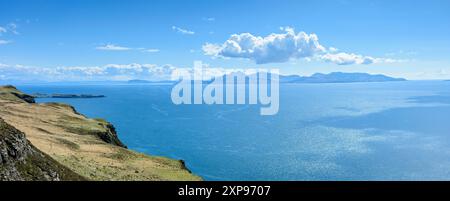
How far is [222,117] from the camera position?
198875 mm

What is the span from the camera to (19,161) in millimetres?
16281

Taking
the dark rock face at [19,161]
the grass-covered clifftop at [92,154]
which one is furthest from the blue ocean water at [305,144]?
the dark rock face at [19,161]

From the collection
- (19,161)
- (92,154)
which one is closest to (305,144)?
(92,154)

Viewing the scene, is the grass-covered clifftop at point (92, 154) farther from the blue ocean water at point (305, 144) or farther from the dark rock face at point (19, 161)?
the blue ocean water at point (305, 144)

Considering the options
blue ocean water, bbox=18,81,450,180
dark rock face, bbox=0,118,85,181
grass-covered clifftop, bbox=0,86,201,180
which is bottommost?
blue ocean water, bbox=18,81,450,180

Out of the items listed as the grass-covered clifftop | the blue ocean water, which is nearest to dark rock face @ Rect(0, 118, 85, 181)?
the grass-covered clifftop

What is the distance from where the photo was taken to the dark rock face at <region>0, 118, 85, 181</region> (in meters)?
14.8

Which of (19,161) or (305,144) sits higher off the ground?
(19,161)

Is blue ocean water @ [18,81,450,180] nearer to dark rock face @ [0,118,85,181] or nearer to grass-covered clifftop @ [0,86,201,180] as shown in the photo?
grass-covered clifftop @ [0,86,201,180]

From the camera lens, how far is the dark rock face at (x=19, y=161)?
14.8 meters

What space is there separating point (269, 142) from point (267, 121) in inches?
2073

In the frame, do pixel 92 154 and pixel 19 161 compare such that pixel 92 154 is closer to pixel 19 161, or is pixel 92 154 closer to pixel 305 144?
pixel 19 161
